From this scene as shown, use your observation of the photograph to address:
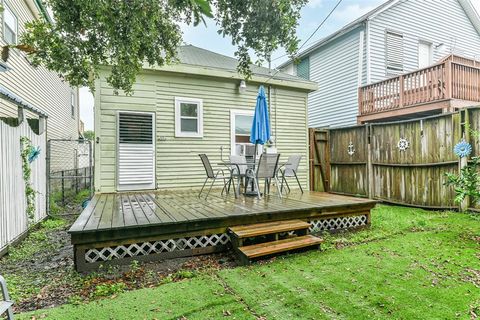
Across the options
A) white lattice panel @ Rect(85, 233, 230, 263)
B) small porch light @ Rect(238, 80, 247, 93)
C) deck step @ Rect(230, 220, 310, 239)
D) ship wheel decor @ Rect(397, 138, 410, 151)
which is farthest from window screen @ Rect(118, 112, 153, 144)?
ship wheel decor @ Rect(397, 138, 410, 151)

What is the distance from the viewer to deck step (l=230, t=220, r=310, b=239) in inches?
134

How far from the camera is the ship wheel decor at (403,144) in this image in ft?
20.9

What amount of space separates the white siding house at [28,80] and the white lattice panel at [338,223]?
468 cm

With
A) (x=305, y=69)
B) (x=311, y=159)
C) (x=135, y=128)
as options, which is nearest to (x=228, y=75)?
(x=135, y=128)

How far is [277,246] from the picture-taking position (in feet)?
11.0

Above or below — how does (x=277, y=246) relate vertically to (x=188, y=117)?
below

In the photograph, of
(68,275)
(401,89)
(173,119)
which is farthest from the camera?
(401,89)

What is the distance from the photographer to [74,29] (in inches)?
145

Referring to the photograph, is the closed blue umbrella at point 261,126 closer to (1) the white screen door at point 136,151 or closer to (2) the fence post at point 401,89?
(1) the white screen door at point 136,151

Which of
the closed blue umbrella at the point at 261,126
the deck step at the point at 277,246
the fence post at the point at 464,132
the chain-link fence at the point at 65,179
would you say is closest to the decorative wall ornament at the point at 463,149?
the fence post at the point at 464,132

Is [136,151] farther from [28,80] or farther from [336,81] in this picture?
[336,81]

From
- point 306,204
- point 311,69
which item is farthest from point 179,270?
point 311,69

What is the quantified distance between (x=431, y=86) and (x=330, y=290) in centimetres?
765

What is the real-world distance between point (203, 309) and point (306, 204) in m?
2.69
